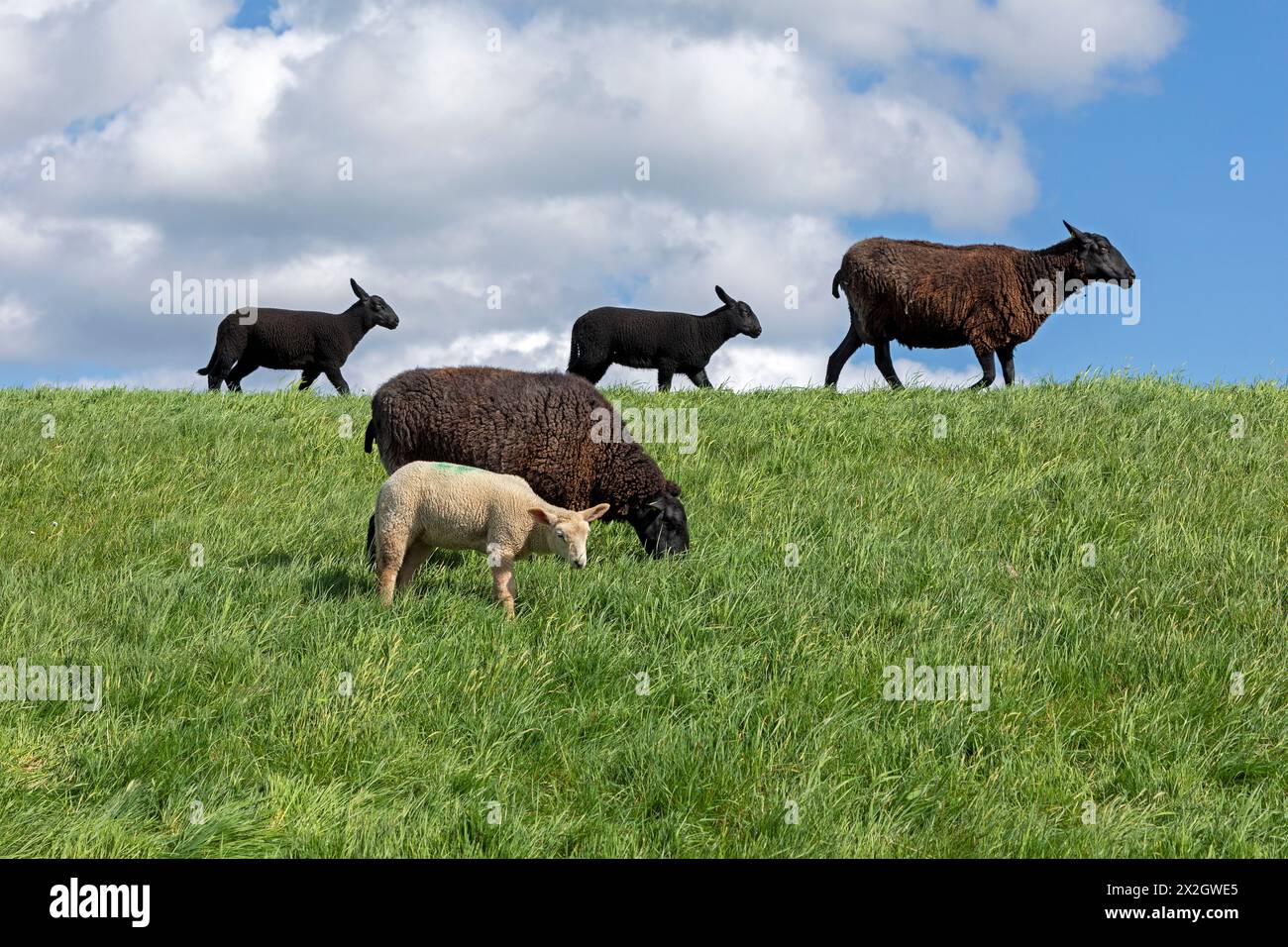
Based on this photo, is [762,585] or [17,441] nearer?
[762,585]

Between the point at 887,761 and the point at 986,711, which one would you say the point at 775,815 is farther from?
the point at 986,711

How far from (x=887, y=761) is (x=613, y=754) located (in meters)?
1.35

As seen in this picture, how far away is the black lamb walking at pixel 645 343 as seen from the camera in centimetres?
1834

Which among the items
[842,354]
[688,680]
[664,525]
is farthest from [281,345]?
[688,680]

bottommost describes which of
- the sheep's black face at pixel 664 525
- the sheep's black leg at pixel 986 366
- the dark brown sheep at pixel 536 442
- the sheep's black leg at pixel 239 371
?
the sheep's black face at pixel 664 525

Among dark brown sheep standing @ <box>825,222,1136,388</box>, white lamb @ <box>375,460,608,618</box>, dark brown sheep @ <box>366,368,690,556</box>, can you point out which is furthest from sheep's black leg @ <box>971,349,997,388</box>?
white lamb @ <box>375,460,608,618</box>

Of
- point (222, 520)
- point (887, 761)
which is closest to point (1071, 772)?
point (887, 761)

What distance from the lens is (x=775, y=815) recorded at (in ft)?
14.6

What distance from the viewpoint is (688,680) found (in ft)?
18.4

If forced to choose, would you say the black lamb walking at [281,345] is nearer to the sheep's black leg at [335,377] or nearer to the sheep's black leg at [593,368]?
the sheep's black leg at [335,377]

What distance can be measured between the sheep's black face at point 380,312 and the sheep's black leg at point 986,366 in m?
11.5

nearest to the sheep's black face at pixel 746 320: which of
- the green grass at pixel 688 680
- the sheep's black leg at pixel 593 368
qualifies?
the sheep's black leg at pixel 593 368

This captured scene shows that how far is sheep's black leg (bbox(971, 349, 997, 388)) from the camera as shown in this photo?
584 inches

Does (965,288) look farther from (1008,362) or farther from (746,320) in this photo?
(746,320)
